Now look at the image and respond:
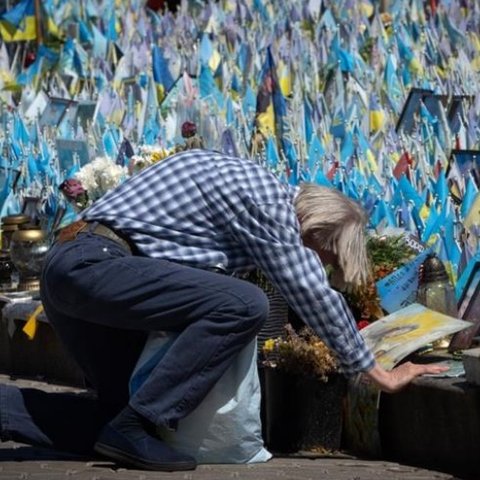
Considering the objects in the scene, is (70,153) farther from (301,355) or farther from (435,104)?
(301,355)

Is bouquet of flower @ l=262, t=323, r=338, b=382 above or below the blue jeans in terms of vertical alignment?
below

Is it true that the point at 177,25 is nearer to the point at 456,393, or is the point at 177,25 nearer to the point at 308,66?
the point at 308,66

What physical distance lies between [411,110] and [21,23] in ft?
32.5

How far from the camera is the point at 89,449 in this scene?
4363 millimetres

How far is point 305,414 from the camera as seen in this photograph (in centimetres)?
477

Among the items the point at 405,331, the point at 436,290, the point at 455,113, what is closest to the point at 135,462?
the point at 405,331

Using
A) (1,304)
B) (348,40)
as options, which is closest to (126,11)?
(348,40)

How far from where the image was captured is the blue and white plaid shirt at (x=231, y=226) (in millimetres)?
4082

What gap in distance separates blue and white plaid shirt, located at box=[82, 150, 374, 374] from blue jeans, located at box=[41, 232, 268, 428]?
0.25 ft

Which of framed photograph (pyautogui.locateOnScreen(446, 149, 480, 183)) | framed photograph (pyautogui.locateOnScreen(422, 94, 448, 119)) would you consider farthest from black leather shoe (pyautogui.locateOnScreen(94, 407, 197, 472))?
framed photograph (pyautogui.locateOnScreen(422, 94, 448, 119))

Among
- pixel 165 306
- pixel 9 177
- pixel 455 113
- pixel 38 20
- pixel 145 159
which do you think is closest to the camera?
pixel 165 306

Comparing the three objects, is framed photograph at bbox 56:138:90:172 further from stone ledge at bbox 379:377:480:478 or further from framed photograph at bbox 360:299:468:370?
stone ledge at bbox 379:377:480:478

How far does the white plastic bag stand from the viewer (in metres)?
4.23

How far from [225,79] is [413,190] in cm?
695
